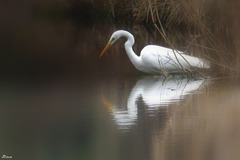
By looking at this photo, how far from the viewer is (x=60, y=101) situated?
7.85 metres

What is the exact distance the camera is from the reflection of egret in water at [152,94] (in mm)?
6762

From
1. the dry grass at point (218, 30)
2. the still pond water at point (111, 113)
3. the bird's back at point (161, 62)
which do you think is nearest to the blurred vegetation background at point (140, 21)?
the dry grass at point (218, 30)

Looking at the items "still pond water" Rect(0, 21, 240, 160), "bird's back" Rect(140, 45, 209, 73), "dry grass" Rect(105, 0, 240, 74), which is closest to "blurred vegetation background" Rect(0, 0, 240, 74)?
"dry grass" Rect(105, 0, 240, 74)

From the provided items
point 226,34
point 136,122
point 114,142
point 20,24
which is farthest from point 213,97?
point 20,24

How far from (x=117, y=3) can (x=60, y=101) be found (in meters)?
13.8

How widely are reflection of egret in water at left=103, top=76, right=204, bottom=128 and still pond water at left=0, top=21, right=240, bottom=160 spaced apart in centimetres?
1

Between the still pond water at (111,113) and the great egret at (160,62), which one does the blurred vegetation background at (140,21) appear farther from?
the still pond water at (111,113)

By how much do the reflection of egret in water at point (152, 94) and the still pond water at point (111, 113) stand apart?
0.03 ft

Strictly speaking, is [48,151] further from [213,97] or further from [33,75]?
[33,75]

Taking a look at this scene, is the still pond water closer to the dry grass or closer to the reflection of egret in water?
the reflection of egret in water

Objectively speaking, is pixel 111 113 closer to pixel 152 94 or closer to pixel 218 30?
pixel 152 94

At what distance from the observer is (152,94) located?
8289mm

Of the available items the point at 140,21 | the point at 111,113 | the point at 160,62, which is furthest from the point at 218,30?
the point at 140,21

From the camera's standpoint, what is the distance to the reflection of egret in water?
6.76 metres
